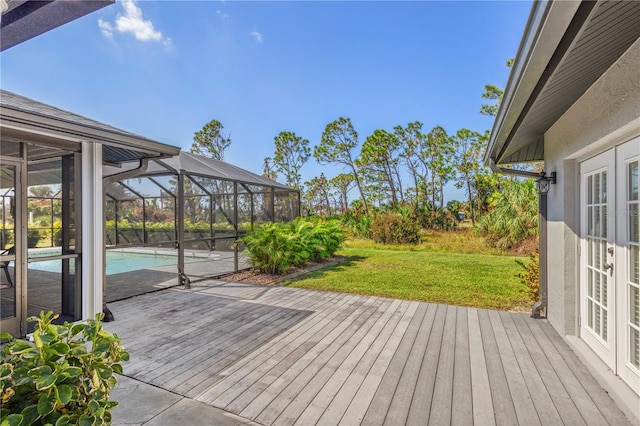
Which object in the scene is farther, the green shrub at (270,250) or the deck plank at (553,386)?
the green shrub at (270,250)

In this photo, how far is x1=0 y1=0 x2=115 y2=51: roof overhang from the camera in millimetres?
1981

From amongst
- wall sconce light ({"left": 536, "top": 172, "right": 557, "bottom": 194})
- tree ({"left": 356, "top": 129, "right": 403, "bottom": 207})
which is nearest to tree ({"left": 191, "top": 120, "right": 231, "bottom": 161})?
tree ({"left": 356, "top": 129, "right": 403, "bottom": 207})

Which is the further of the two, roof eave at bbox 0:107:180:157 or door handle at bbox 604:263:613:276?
roof eave at bbox 0:107:180:157

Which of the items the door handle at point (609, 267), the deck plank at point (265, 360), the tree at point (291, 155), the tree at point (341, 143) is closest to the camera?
the deck plank at point (265, 360)

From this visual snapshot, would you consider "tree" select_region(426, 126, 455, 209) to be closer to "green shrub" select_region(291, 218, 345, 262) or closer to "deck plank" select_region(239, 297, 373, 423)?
"green shrub" select_region(291, 218, 345, 262)

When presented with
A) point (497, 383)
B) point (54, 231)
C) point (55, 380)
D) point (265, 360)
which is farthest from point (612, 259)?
point (54, 231)

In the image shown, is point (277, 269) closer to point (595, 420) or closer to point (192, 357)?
point (192, 357)

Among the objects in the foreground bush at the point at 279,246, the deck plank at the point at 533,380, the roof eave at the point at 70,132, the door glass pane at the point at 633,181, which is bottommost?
the deck plank at the point at 533,380

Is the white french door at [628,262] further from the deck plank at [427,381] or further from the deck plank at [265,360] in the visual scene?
the deck plank at [265,360]

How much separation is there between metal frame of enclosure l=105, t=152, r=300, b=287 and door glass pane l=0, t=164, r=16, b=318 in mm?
1856

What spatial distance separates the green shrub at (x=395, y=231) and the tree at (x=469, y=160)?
6116 millimetres

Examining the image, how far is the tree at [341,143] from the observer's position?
62.2 feet

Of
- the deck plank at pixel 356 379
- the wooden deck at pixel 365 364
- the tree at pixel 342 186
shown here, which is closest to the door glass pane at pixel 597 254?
the wooden deck at pixel 365 364

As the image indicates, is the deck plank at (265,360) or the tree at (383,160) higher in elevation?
the tree at (383,160)
